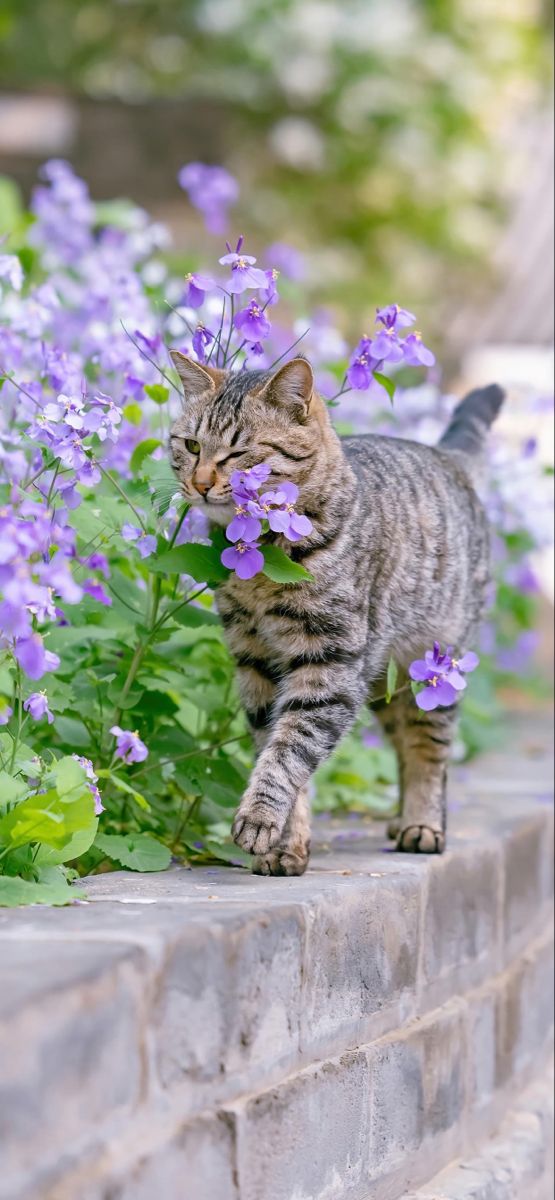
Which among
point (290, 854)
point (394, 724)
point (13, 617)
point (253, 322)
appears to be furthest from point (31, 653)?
point (394, 724)

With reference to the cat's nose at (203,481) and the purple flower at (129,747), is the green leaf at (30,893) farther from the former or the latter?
the cat's nose at (203,481)

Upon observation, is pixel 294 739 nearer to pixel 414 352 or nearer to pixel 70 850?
pixel 70 850

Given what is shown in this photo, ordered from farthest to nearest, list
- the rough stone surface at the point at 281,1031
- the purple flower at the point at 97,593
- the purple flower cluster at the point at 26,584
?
the purple flower at the point at 97,593
the purple flower cluster at the point at 26,584
the rough stone surface at the point at 281,1031

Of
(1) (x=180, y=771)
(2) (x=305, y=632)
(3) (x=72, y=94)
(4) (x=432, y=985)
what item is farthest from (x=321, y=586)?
(3) (x=72, y=94)

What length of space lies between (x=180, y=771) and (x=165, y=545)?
1.50 ft

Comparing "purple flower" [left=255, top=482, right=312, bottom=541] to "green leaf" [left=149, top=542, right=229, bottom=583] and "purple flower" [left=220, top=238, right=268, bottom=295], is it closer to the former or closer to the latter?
"green leaf" [left=149, top=542, right=229, bottom=583]

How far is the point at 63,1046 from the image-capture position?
154cm

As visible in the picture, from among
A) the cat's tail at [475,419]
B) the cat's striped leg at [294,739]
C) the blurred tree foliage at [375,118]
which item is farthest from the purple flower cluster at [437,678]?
the blurred tree foliage at [375,118]

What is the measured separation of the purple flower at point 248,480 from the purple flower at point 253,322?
26 centimetres

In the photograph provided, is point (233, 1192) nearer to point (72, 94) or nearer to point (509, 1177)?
point (509, 1177)

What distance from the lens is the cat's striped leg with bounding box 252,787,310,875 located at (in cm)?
246

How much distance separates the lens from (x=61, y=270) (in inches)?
184

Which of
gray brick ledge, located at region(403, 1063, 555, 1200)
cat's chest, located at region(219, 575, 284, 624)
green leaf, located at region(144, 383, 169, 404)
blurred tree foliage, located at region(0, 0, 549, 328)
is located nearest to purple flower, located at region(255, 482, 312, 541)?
cat's chest, located at region(219, 575, 284, 624)

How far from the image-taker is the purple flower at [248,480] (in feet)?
7.68
